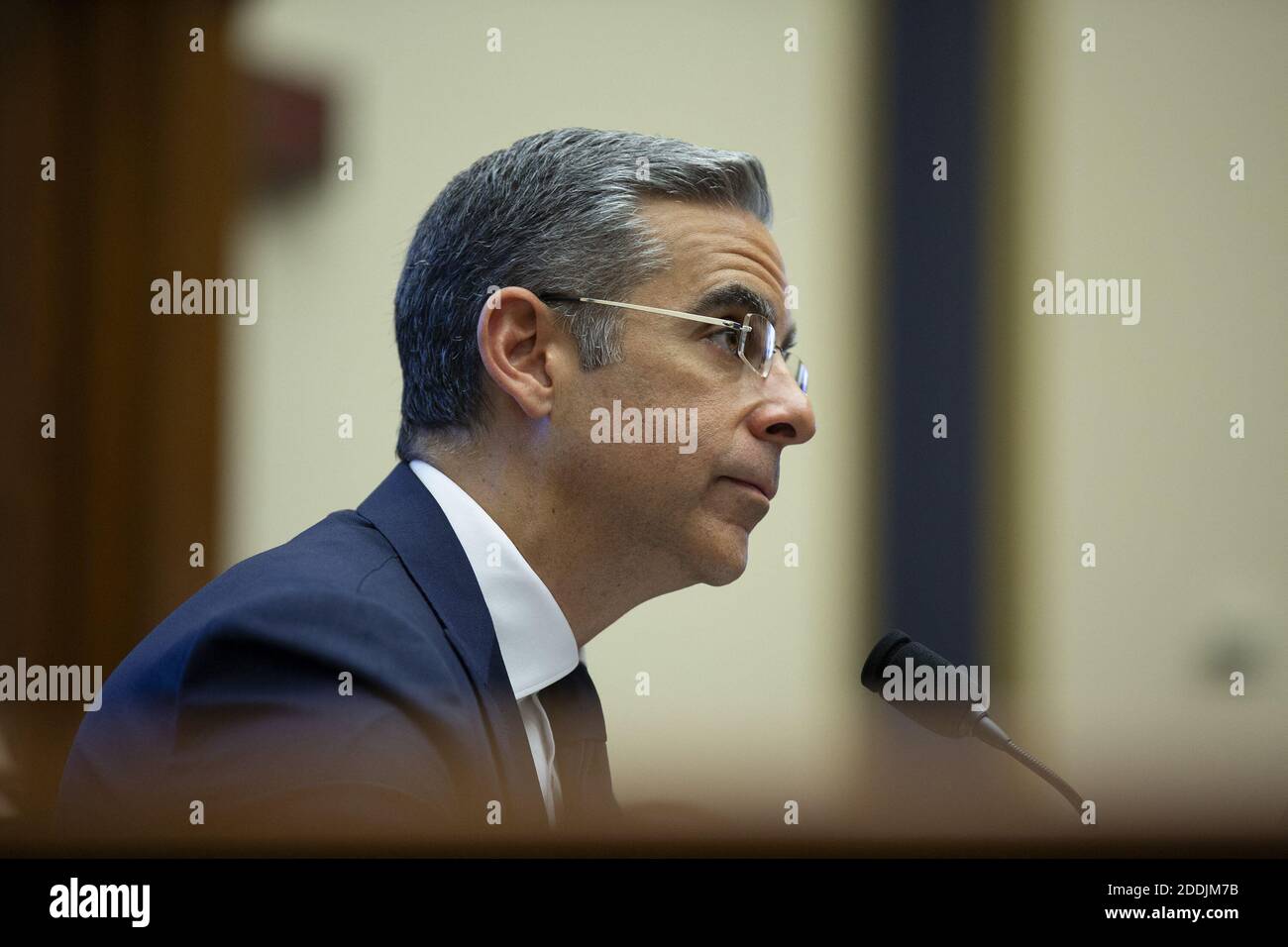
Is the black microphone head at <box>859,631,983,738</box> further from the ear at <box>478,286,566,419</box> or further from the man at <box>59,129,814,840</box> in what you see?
the ear at <box>478,286,566,419</box>

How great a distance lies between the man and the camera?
1491mm

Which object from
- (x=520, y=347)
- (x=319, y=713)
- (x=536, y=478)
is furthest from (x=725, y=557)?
(x=319, y=713)

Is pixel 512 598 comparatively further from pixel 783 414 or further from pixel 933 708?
pixel 933 708

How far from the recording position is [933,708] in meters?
1.62

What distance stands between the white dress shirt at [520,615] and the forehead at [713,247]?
0.40 meters

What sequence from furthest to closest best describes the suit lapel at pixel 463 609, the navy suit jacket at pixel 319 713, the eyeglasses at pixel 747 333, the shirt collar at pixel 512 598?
the eyeglasses at pixel 747 333 → the shirt collar at pixel 512 598 → the suit lapel at pixel 463 609 → the navy suit jacket at pixel 319 713

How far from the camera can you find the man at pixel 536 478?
1.49 m

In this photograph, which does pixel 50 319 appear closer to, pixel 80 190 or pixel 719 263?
pixel 80 190

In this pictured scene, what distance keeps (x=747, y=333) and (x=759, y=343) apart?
0.07 ft

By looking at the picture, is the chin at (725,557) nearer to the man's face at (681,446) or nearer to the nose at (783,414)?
the man's face at (681,446)

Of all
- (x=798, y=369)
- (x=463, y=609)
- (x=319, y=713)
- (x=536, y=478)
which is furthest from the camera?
(x=798, y=369)

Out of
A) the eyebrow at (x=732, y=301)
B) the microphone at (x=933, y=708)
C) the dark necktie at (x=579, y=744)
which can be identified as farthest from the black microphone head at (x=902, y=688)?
the eyebrow at (x=732, y=301)

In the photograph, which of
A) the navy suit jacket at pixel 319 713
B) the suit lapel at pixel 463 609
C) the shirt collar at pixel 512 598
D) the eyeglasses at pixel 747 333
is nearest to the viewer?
the navy suit jacket at pixel 319 713
